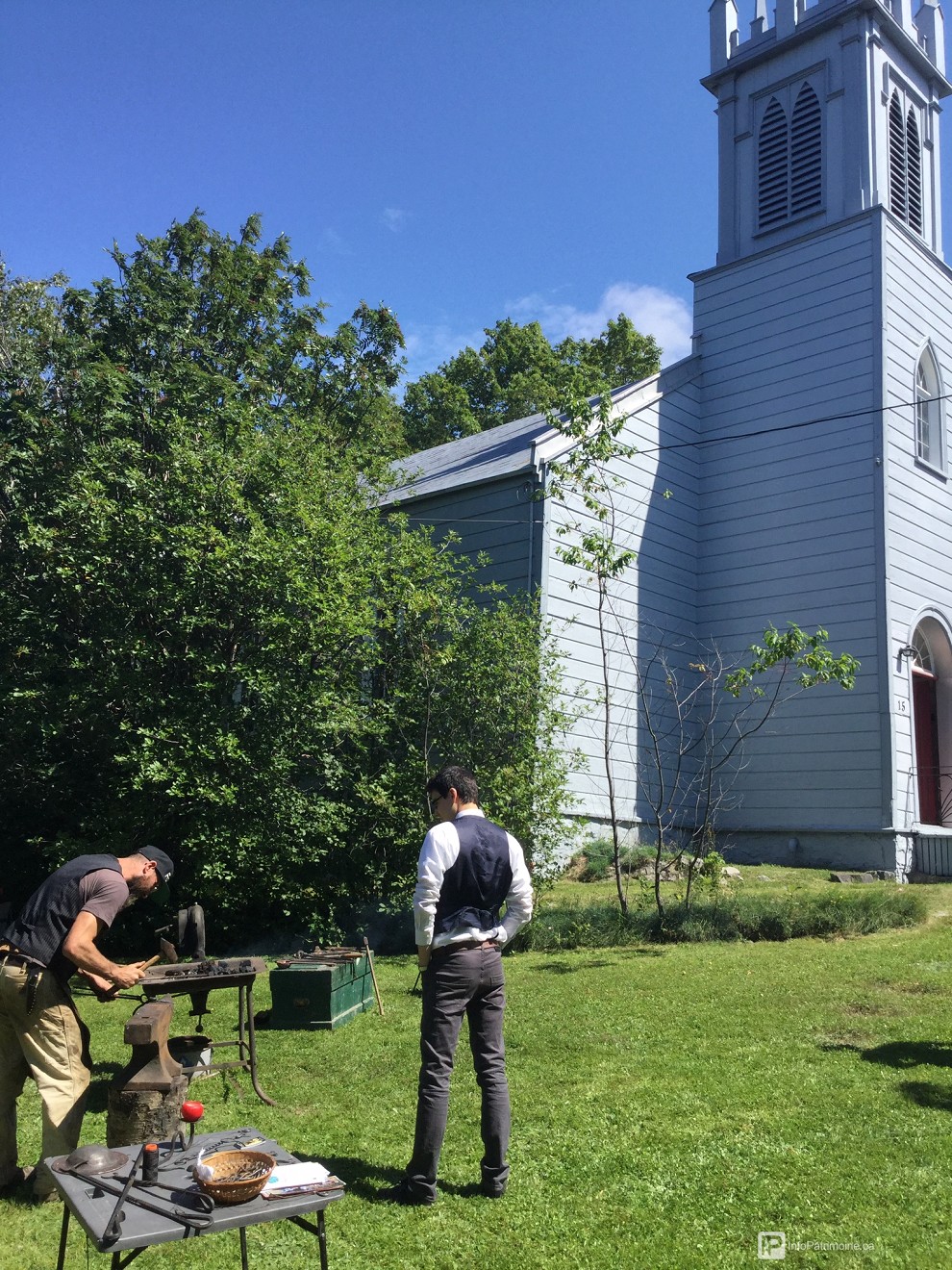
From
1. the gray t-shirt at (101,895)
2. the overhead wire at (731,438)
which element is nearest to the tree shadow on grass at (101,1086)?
the gray t-shirt at (101,895)

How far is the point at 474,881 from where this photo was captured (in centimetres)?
519

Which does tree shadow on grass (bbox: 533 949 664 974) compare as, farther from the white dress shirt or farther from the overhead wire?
the overhead wire

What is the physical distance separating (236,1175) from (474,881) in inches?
74.5

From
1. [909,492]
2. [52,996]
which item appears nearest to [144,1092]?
[52,996]

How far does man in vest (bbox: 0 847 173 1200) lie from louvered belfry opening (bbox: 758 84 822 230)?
1735cm

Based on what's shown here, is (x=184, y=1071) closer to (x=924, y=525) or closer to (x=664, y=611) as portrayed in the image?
(x=664, y=611)

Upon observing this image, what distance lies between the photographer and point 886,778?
Answer: 15.5m

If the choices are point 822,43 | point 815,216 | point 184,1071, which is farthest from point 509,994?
point 822,43

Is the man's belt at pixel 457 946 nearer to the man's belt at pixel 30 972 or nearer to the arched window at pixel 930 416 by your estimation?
the man's belt at pixel 30 972

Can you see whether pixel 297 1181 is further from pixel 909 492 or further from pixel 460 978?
pixel 909 492

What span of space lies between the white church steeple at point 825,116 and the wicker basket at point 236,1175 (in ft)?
57.7

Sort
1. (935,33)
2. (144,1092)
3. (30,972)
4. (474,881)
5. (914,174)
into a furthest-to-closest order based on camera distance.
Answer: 1. (935,33)
2. (914,174)
3. (144,1092)
4. (474,881)
5. (30,972)

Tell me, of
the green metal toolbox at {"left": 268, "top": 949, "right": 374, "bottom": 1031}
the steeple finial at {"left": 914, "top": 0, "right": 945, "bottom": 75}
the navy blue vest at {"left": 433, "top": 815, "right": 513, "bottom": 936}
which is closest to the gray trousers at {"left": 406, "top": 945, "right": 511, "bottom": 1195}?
the navy blue vest at {"left": 433, "top": 815, "right": 513, "bottom": 936}

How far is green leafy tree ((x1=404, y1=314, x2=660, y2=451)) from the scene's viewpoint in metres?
30.9
